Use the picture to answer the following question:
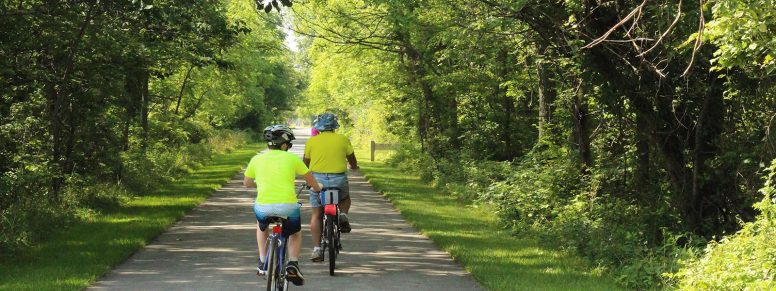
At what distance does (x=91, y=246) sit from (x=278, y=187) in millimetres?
5469

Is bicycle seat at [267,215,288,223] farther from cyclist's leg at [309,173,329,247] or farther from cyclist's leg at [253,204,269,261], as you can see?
cyclist's leg at [309,173,329,247]

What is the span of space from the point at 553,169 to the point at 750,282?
9612 millimetres

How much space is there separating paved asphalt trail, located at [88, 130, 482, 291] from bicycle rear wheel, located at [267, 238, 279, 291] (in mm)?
1234

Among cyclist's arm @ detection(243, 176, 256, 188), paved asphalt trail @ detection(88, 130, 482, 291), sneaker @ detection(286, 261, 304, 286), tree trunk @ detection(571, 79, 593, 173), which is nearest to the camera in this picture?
sneaker @ detection(286, 261, 304, 286)

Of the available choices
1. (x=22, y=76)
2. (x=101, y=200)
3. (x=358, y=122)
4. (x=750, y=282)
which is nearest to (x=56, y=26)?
(x=22, y=76)

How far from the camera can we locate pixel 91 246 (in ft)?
42.4

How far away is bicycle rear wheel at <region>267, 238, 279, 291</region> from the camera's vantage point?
8406mm

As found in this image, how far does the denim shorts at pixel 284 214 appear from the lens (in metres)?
8.48

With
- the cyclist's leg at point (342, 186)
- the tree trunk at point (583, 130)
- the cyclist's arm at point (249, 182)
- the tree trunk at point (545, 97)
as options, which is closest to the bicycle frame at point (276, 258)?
the cyclist's arm at point (249, 182)

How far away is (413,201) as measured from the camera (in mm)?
22078

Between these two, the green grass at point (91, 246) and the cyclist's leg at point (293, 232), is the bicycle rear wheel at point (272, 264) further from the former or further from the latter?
the green grass at point (91, 246)

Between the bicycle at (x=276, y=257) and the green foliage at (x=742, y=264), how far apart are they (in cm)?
358

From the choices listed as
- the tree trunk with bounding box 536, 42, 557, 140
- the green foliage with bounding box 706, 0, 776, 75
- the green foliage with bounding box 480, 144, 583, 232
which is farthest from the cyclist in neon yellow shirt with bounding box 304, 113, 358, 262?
the tree trunk with bounding box 536, 42, 557, 140

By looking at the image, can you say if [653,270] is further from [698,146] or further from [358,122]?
[358,122]
